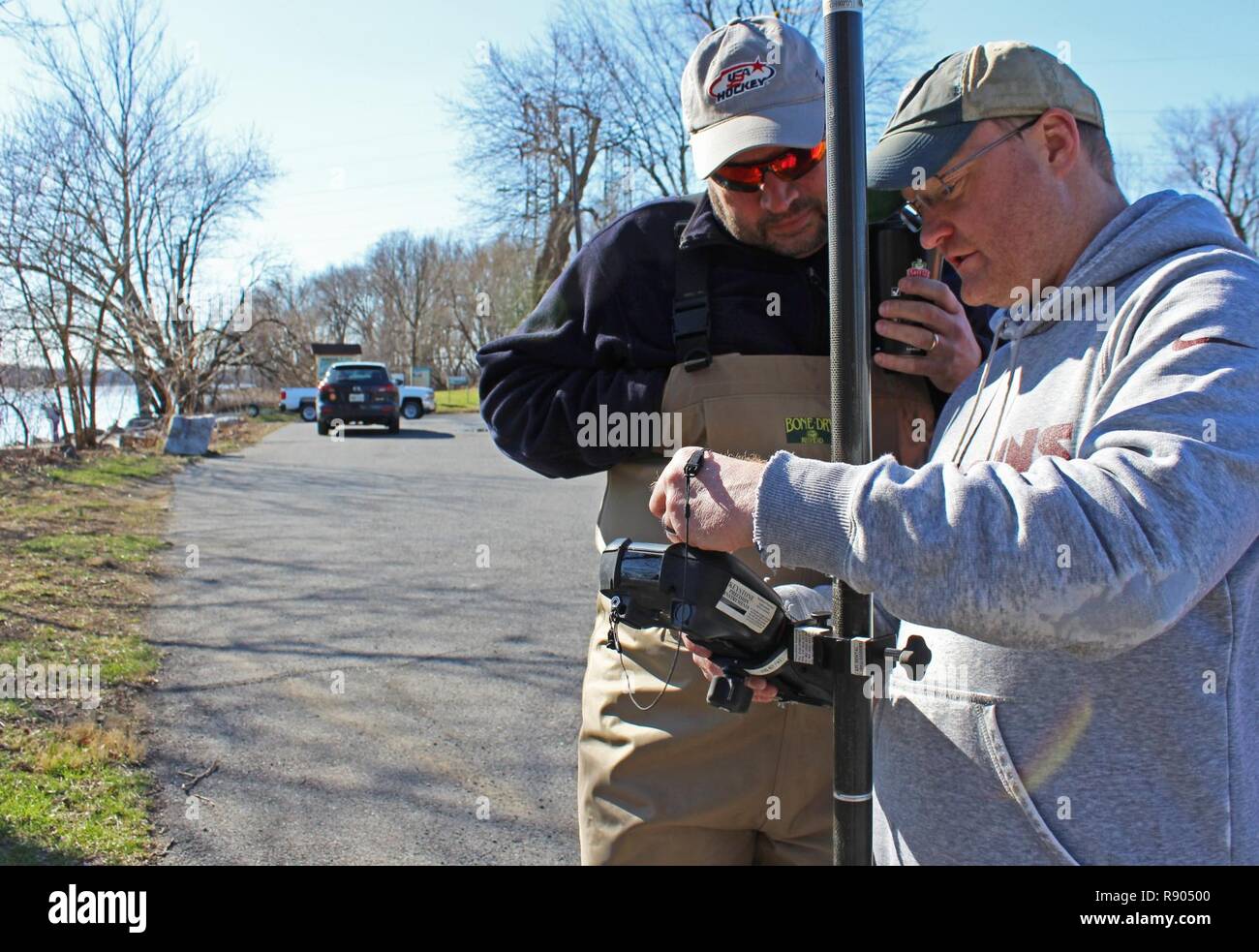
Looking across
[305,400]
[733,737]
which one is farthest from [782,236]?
[305,400]

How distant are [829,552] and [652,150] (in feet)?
105

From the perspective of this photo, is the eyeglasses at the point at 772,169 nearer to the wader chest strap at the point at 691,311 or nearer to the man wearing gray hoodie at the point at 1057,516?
Result: the wader chest strap at the point at 691,311

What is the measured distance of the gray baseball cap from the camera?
7.01 feet

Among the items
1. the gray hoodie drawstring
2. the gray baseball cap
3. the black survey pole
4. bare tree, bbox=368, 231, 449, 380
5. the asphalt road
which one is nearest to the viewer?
the black survey pole

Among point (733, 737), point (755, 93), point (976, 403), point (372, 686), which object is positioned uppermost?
point (755, 93)

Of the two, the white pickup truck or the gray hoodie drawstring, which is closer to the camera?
the gray hoodie drawstring

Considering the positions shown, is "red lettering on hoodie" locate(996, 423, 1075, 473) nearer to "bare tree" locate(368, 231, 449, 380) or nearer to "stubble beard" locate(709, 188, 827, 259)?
"stubble beard" locate(709, 188, 827, 259)

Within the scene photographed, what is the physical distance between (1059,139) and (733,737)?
1.29 metres

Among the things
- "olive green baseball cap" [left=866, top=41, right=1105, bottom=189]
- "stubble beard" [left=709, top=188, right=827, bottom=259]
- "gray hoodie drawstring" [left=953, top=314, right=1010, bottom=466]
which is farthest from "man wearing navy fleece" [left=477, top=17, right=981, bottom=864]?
"olive green baseball cap" [left=866, top=41, right=1105, bottom=189]

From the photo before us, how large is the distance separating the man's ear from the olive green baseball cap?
0.02m

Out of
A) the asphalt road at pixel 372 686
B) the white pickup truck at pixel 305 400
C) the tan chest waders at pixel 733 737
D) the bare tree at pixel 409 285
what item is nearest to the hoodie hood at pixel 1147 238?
the tan chest waders at pixel 733 737

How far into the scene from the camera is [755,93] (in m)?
2.17

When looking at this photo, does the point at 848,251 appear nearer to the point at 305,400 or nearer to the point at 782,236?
the point at 782,236

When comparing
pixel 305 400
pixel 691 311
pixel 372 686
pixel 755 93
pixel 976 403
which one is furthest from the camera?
pixel 305 400
